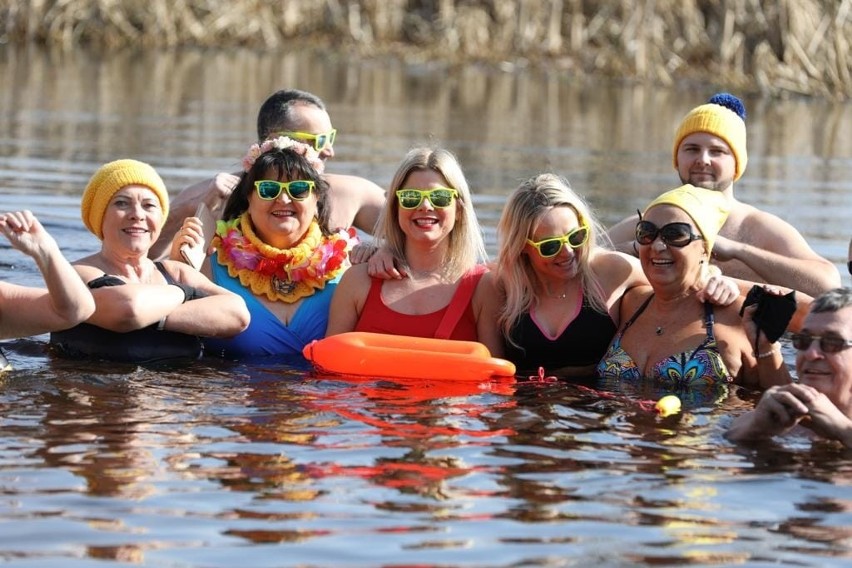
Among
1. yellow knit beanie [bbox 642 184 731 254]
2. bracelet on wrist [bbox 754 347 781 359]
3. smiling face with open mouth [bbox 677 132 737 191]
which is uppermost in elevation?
smiling face with open mouth [bbox 677 132 737 191]

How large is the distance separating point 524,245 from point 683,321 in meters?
0.87

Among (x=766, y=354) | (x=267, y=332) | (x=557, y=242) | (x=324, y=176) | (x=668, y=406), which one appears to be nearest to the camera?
(x=668, y=406)

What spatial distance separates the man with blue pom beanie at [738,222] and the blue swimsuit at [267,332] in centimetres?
195

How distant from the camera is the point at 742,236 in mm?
9688

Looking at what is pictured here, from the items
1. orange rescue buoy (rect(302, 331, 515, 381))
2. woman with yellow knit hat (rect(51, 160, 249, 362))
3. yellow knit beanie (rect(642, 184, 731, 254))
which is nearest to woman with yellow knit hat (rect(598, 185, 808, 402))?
yellow knit beanie (rect(642, 184, 731, 254))

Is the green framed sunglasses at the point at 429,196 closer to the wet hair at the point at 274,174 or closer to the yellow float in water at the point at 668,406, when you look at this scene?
the wet hair at the point at 274,174

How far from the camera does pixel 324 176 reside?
9.99 metres

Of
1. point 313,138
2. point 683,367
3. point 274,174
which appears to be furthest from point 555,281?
point 313,138

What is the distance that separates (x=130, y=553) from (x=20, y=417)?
1.91 meters

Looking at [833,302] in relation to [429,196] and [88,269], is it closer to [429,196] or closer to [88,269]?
[429,196]

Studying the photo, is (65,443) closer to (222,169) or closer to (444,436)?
(444,436)

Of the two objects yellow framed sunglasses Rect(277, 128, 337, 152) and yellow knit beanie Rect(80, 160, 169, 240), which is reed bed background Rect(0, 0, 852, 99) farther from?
yellow knit beanie Rect(80, 160, 169, 240)

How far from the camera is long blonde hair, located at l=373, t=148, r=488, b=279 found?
839 cm

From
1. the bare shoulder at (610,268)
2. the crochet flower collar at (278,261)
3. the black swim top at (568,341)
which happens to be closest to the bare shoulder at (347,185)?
the crochet flower collar at (278,261)
